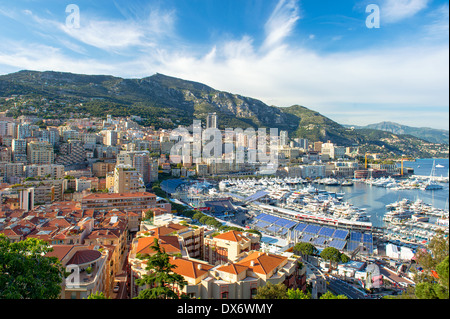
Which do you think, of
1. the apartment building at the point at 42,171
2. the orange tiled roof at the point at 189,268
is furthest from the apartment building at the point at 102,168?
the orange tiled roof at the point at 189,268

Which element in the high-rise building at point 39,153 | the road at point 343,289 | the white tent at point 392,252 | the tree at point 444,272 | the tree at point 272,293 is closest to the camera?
the tree at point 444,272

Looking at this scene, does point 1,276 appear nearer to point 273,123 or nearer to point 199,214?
point 199,214

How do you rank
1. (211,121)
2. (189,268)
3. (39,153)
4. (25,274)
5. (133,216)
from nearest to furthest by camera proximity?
(25,274)
(189,268)
(133,216)
(39,153)
(211,121)

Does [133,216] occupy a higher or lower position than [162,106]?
lower

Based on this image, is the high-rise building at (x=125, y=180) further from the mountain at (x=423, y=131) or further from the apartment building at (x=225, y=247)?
the mountain at (x=423, y=131)

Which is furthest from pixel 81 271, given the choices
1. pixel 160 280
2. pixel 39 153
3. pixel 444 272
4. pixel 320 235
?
pixel 39 153

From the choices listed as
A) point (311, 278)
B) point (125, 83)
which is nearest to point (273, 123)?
point (125, 83)

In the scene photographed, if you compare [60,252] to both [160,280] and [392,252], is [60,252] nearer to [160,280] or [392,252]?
[160,280]
